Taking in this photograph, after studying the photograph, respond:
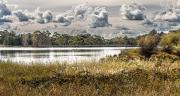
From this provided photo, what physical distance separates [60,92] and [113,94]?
2454 millimetres

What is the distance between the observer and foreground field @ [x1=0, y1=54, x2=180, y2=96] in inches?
564

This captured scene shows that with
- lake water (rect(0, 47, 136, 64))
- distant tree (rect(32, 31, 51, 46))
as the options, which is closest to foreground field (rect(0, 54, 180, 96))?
lake water (rect(0, 47, 136, 64))

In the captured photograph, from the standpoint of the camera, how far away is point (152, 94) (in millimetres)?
13523

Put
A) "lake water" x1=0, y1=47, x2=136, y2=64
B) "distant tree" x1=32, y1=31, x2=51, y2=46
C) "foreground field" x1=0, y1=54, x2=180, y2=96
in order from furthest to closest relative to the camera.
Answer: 1. "distant tree" x1=32, y1=31, x2=51, y2=46
2. "lake water" x1=0, y1=47, x2=136, y2=64
3. "foreground field" x1=0, y1=54, x2=180, y2=96

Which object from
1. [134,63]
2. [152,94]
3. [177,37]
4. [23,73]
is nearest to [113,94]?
[152,94]

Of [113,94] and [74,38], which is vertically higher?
[113,94]

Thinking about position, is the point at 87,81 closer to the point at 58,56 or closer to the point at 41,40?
the point at 58,56

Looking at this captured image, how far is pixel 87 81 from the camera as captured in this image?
67.9 ft

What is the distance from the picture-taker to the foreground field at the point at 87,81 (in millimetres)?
14328

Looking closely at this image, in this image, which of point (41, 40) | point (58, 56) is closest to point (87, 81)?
point (58, 56)

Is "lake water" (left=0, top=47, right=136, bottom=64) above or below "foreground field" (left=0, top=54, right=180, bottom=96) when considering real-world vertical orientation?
below

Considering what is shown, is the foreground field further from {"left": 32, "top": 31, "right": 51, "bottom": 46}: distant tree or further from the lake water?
{"left": 32, "top": 31, "right": 51, "bottom": 46}: distant tree

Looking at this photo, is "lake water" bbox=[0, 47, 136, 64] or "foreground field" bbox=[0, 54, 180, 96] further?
"lake water" bbox=[0, 47, 136, 64]

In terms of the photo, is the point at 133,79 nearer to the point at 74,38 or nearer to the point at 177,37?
the point at 177,37
